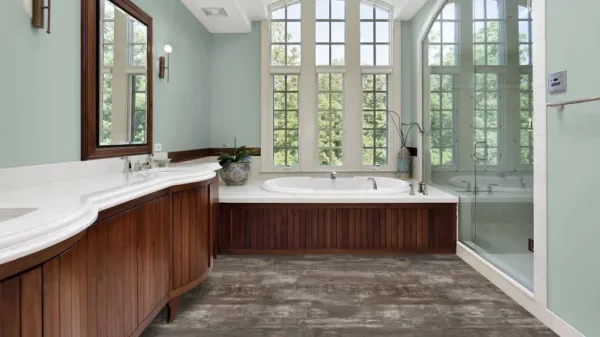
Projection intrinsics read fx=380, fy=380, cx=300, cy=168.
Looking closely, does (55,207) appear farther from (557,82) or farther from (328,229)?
(328,229)

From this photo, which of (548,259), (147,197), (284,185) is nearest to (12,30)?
(147,197)

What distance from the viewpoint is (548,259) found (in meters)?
2.14

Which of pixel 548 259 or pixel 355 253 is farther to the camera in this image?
pixel 355 253

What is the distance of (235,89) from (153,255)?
128 inches

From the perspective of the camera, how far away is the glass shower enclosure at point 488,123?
8.07ft

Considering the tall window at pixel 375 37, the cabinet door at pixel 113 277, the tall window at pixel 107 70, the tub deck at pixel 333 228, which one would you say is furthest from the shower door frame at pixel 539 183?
the tall window at pixel 375 37

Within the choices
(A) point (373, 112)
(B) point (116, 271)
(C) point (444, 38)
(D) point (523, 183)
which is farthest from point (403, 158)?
(B) point (116, 271)

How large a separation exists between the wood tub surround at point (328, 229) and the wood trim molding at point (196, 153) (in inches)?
26.5

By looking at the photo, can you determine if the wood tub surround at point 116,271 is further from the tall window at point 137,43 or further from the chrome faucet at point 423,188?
the chrome faucet at point 423,188

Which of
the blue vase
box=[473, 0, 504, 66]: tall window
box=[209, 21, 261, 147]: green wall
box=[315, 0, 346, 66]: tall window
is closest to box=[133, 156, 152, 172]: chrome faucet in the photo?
box=[209, 21, 261, 147]: green wall

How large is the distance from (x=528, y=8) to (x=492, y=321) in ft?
6.27

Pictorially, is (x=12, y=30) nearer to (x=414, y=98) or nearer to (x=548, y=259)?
(x=548, y=259)

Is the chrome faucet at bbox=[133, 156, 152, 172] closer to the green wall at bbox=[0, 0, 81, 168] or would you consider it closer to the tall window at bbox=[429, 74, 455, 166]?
the green wall at bbox=[0, 0, 81, 168]

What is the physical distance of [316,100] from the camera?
480cm
